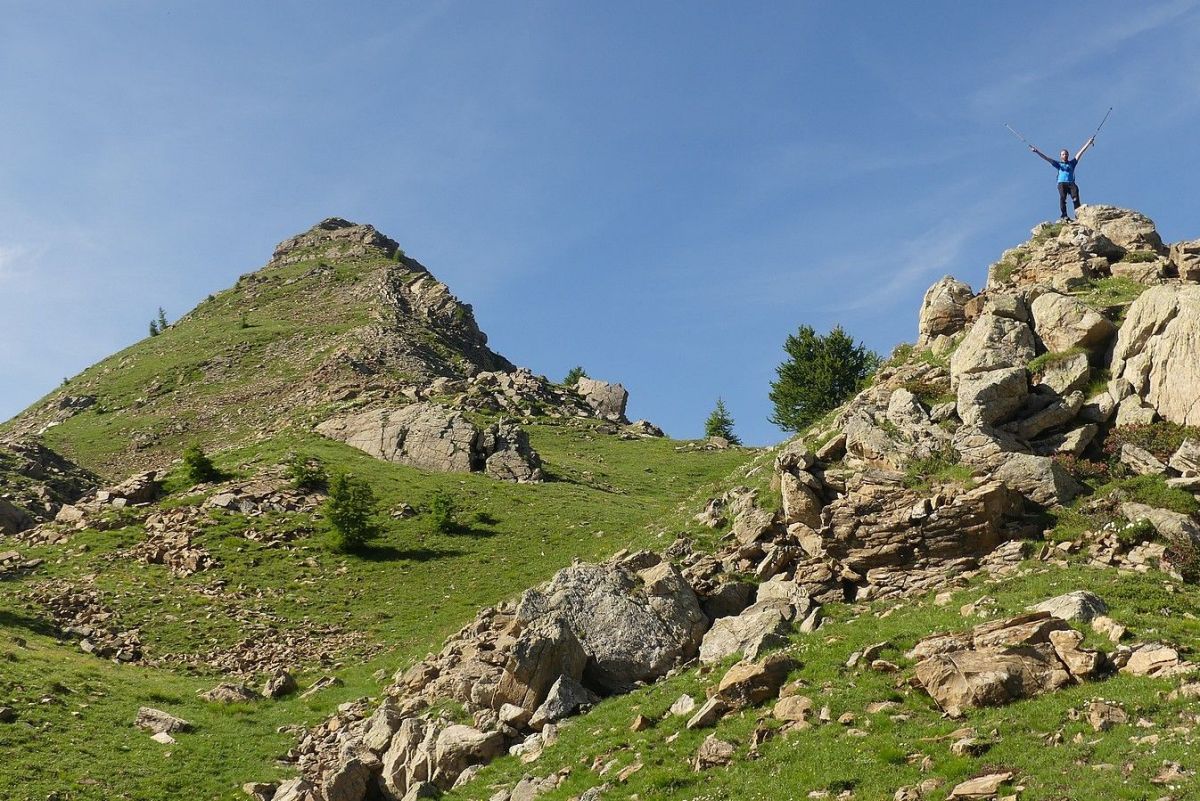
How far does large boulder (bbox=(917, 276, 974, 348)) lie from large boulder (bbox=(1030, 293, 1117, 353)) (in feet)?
17.6

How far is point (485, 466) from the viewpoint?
2938 inches

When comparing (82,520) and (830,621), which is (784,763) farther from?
(82,520)

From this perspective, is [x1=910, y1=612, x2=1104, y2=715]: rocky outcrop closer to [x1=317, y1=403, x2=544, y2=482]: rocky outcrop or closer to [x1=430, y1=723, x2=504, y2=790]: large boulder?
[x1=430, y1=723, x2=504, y2=790]: large boulder


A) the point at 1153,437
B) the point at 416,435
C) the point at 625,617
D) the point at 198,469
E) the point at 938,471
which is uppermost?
the point at 416,435

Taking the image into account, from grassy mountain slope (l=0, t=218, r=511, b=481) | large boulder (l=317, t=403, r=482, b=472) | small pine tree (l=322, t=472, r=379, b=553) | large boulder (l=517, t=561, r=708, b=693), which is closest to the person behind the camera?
large boulder (l=517, t=561, r=708, b=693)

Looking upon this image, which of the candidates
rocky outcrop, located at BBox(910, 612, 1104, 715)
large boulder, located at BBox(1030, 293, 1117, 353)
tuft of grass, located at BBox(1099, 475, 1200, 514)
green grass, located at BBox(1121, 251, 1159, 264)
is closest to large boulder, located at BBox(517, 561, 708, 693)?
rocky outcrop, located at BBox(910, 612, 1104, 715)

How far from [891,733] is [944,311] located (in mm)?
29077

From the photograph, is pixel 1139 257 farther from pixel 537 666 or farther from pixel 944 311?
pixel 537 666

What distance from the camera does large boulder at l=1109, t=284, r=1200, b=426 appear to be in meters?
31.3

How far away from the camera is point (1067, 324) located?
36062 millimetres

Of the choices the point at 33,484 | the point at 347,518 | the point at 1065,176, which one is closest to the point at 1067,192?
the point at 1065,176

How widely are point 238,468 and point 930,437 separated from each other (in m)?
52.6

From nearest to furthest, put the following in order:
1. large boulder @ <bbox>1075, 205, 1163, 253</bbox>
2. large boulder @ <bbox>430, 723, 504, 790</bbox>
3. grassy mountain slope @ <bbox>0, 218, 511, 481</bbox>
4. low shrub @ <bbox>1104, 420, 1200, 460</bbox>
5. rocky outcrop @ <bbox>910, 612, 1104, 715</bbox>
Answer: rocky outcrop @ <bbox>910, 612, 1104, 715</bbox>, large boulder @ <bbox>430, 723, 504, 790</bbox>, low shrub @ <bbox>1104, 420, 1200, 460</bbox>, large boulder @ <bbox>1075, 205, 1163, 253</bbox>, grassy mountain slope @ <bbox>0, 218, 511, 481</bbox>

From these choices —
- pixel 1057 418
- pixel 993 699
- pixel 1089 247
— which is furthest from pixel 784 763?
pixel 1089 247
